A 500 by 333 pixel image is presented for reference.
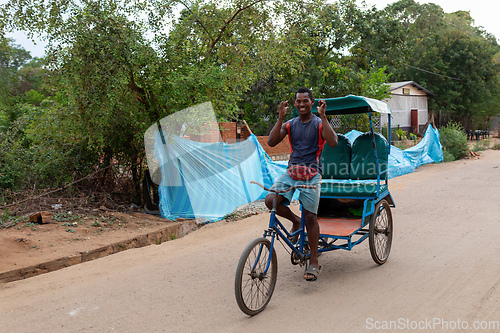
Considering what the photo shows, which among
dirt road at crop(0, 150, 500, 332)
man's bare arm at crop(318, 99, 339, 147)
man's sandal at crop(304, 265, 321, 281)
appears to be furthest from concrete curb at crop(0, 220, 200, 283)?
man's bare arm at crop(318, 99, 339, 147)

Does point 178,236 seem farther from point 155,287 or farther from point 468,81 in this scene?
point 468,81

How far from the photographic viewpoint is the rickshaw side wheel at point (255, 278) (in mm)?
3608

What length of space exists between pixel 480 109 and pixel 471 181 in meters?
25.6

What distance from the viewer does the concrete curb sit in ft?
17.0

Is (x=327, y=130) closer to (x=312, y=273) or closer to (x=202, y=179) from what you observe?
(x=312, y=273)

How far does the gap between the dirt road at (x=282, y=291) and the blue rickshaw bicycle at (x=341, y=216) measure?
278 millimetres

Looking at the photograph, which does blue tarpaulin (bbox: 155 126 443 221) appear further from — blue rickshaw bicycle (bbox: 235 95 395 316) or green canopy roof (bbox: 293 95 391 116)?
green canopy roof (bbox: 293 95 391 116)

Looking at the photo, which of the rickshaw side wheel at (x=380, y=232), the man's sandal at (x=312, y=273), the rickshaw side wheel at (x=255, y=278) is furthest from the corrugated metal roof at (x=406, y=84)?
the rickshaw side wheel at (x=255, y=278)

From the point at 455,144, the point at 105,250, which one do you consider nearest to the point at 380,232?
the point at 105,250

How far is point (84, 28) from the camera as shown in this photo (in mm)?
7328

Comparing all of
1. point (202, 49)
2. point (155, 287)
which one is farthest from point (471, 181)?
point (155, 287)

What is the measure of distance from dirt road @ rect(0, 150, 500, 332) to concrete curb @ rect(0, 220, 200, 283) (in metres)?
0.36

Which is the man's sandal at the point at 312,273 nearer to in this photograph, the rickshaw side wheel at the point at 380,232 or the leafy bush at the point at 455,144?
the rickshaw side wheel at the point at 380,232

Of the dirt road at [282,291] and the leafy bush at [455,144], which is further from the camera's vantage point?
the leafy bush at [455,144]
